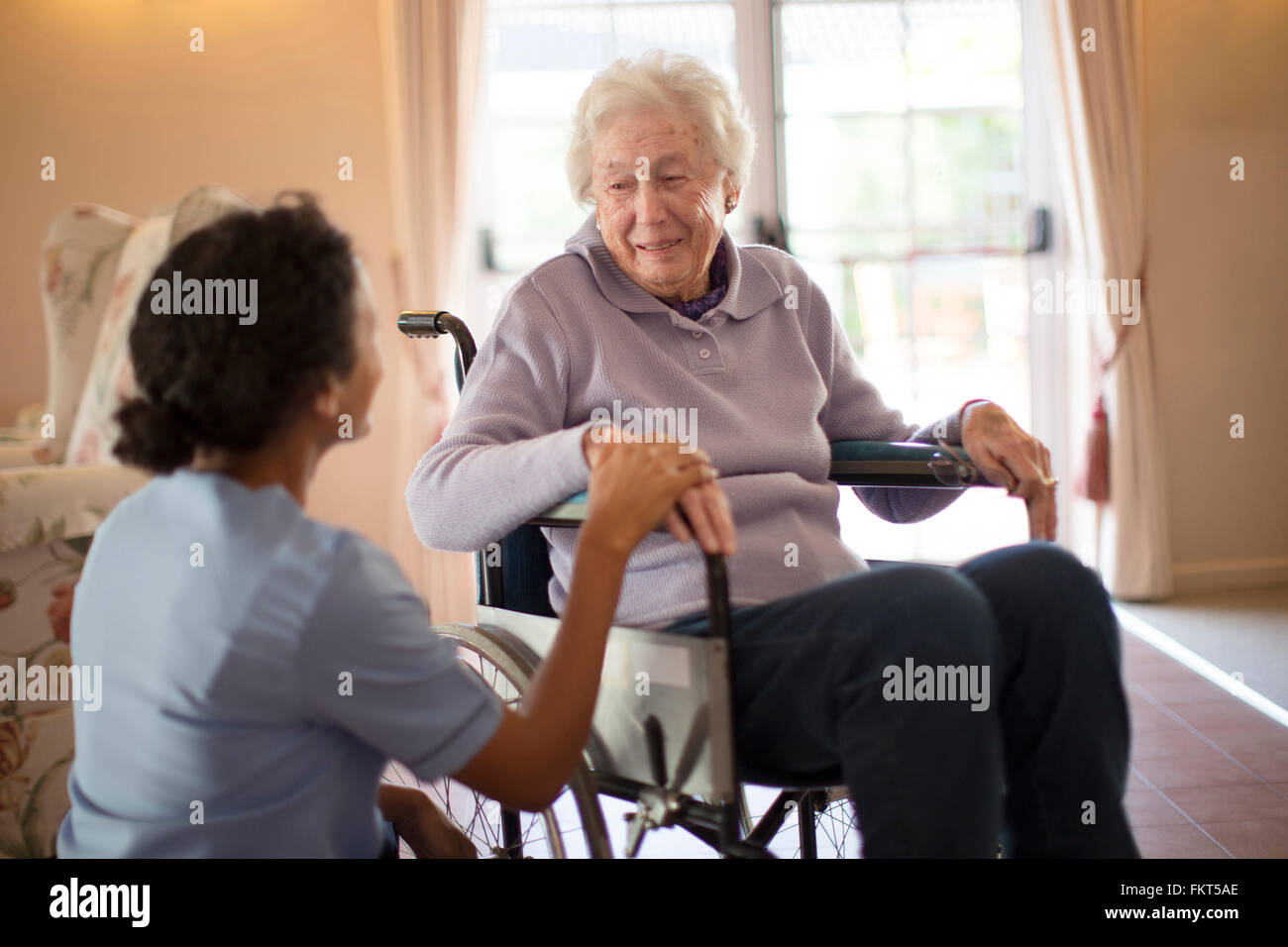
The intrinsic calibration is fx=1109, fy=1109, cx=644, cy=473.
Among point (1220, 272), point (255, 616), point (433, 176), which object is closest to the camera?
point (255, 616)

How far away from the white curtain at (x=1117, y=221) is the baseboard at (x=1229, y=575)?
0.13 meters

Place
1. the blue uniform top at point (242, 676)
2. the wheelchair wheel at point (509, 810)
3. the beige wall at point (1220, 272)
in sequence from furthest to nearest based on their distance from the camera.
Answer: the beige wall at point (1220, 272)
the wheelchair wheel at point (509, 810)
the blue uniform top at point (242, 676)

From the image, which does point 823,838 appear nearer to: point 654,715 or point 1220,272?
point 654,715

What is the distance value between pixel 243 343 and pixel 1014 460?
0.91m

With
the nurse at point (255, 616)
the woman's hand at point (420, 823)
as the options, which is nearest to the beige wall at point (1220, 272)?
the woman's hand at point (420, 823)

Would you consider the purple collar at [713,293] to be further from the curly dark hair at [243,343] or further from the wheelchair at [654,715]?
the curly dark hair at [243,343]

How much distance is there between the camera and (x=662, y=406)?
1309 millimetres

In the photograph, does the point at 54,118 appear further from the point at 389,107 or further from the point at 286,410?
the point at 286,410

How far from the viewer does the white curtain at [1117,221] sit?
341 centimetres

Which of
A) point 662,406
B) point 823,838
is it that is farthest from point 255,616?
point 823,838

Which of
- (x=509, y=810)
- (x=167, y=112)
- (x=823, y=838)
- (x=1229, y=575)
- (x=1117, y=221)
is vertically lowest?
(x=823, y=838)

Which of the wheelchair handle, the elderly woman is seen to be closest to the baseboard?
the elderly woman

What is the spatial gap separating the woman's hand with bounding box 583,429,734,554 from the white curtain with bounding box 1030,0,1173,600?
2.90 meters

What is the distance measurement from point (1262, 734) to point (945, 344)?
1777 mm
